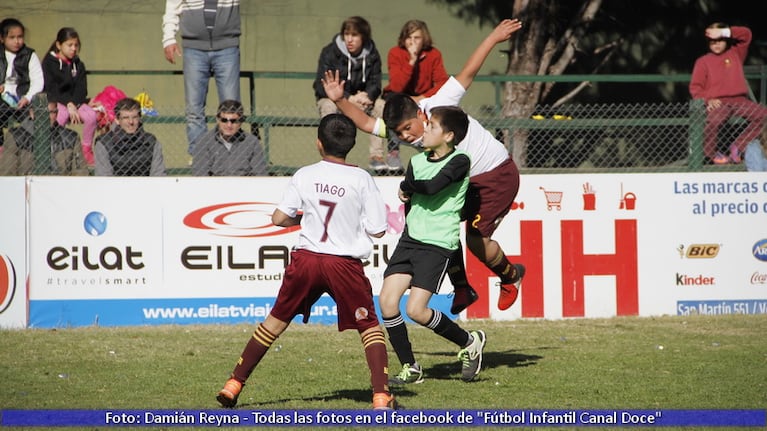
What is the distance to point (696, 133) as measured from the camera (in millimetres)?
11852

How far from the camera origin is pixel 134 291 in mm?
10953

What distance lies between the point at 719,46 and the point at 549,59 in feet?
13.5

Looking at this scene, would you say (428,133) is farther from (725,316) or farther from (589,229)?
(725,316)

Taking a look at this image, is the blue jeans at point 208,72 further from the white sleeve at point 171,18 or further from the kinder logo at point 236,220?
the kinder logo at point 236,220

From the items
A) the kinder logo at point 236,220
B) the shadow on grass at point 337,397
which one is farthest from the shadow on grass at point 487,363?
the kinder logo at point 236,220

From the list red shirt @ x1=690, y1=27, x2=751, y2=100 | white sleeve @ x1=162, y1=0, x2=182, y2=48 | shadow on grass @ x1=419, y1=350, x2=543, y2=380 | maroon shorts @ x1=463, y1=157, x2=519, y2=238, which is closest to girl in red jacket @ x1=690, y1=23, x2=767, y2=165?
red shirt @ x1=690, y1=27, x2=751, y2=100

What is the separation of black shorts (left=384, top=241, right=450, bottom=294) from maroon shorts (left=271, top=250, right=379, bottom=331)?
3.38 ft

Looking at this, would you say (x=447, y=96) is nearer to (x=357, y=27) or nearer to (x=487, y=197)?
(x=487, y=197)

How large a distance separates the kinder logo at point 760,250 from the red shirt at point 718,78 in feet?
6.43

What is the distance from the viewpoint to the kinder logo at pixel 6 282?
35.3ft

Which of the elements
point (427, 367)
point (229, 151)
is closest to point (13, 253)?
point (229, 151)

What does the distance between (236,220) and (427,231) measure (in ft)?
11.8

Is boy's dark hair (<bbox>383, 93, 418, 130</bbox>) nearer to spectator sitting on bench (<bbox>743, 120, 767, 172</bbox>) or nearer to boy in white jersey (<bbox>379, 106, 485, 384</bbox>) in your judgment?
boy in white jersey (<bbox>379, 106, 485, 384</bbox>)

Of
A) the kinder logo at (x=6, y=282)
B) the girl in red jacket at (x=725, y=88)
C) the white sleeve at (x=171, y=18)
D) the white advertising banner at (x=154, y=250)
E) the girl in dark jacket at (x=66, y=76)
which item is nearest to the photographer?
the kinder logo at (x=6, y=282)
